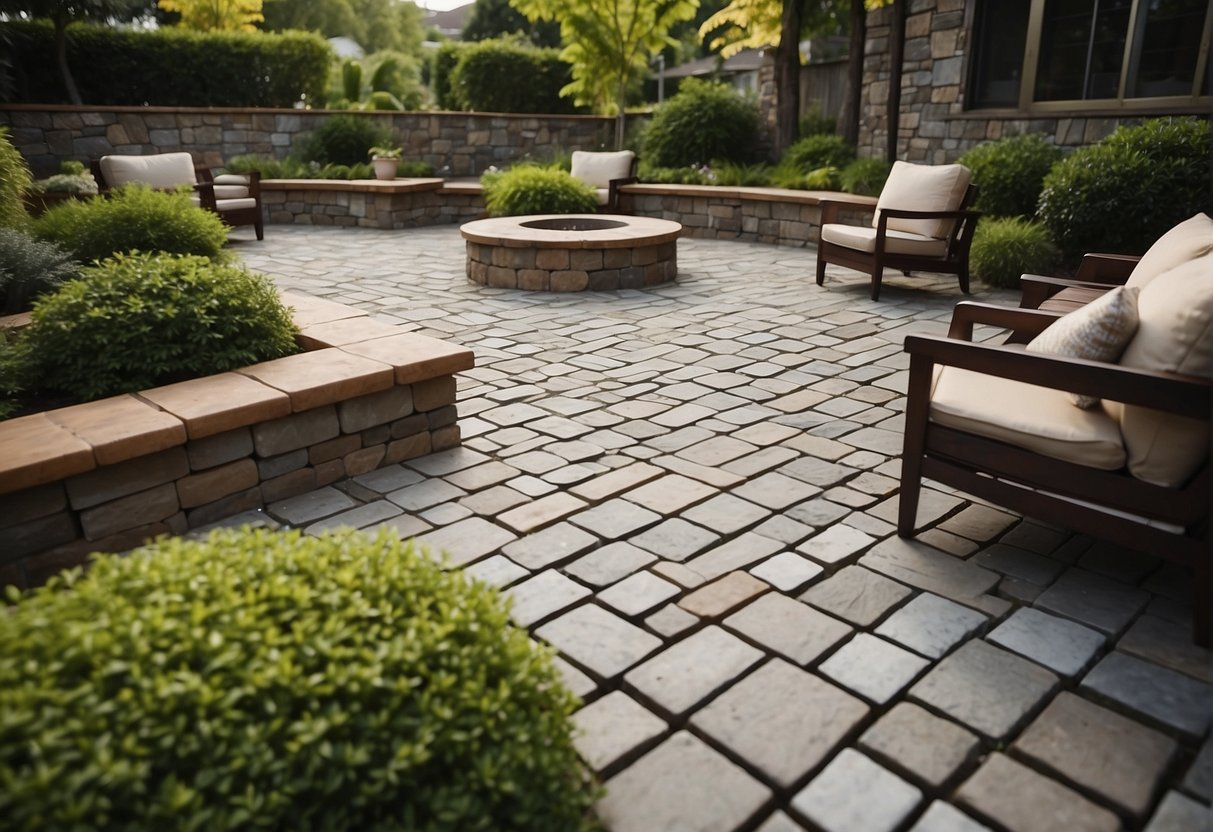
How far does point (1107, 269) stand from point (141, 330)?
Answer: 4.09m

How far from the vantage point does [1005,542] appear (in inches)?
101

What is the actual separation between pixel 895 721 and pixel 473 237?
17.9ft

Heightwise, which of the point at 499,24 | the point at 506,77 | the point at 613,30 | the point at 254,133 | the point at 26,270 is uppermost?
the point at 499,24

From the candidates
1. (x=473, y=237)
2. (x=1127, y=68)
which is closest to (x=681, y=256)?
(x=473, y=237)

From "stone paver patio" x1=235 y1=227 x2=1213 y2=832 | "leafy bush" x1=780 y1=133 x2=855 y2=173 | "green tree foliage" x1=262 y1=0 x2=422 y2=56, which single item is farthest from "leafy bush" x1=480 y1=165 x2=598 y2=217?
"green tree foliage" x1=262 y1=0 x2=422 y2=56

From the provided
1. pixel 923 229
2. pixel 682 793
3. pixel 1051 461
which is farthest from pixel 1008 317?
pixel 923 229

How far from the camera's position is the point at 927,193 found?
19.5ft

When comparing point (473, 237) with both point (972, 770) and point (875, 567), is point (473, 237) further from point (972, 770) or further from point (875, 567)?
point (972, 770)

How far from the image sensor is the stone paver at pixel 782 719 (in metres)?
1.70

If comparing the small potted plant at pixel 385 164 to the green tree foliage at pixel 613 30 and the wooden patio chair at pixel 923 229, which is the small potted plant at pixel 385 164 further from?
the wooden patio chair at pixel 923 229

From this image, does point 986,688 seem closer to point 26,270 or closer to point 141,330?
point 141,330

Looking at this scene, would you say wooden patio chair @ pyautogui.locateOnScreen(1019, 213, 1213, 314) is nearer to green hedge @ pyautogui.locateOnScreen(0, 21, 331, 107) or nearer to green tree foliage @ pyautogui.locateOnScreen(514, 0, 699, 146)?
green tree foliage @ pyautogui.locateOnScreen(514, 0, 699, 146)

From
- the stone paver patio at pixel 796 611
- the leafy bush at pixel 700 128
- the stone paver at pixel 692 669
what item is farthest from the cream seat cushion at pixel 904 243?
the leafy bush at pixel 700 128

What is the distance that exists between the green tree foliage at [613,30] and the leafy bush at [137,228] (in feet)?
29.9
